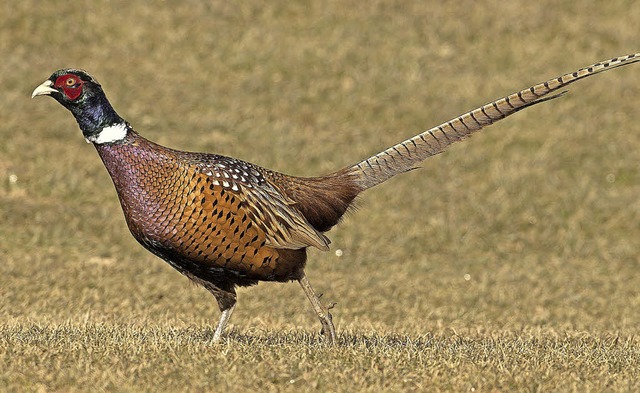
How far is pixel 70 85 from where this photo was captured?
8.34 meters

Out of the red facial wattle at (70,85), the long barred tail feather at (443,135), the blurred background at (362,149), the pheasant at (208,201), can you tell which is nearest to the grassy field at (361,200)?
the blurred background at (362,149)

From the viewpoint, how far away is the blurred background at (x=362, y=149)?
516 inches

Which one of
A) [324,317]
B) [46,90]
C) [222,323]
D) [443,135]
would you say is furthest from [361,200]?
[46,90]

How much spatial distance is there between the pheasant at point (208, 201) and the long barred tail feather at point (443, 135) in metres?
0.01

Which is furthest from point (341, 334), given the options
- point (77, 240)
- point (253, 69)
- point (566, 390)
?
point (253, 69)

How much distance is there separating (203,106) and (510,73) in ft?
22.2

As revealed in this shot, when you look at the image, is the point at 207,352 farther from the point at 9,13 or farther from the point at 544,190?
the point at 9,13

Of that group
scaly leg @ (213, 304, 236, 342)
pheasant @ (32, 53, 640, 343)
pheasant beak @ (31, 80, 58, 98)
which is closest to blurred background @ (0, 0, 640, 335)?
scaly leg @ (213, 304, 236, 342)

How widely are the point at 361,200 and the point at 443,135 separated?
1247 mm

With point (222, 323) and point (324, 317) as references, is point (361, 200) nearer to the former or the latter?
point (324, 317)

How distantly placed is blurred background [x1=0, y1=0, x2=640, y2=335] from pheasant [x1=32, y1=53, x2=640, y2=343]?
7.19ft

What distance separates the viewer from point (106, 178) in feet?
58.8

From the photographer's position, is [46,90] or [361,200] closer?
[46,90]

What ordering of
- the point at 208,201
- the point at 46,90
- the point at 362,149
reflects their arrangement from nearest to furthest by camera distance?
1. the point at 208,201
2. the point at 46,90
3. the point at 362,149
